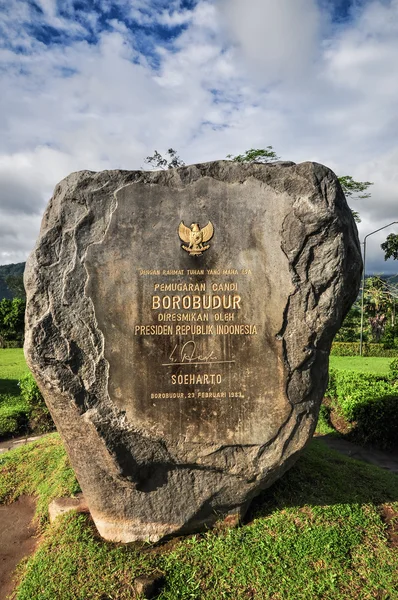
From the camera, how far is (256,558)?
3535 mm

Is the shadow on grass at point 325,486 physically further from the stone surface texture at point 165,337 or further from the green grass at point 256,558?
the stone surface texture at point 165,337

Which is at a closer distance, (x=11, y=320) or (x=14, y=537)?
(x=14, y=537)

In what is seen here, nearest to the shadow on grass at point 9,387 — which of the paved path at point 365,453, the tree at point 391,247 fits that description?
the paved path at point 365,453

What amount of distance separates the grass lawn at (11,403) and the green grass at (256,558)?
12.1 ft

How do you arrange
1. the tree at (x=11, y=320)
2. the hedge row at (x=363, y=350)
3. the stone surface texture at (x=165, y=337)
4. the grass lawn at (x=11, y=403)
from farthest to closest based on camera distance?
the tree at (x=11, y=320), the hedge row at (x=363, y=350), the grass lawn at (x=11, y=403), the stone surface texture at (x=165, y=337)

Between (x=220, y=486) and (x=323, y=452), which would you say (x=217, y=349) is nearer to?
(x=220, y=486)

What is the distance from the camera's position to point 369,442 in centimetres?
714

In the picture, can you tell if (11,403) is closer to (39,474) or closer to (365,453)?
(39,474)

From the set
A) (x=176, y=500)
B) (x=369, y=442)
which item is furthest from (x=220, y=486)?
(x=369, y=442)

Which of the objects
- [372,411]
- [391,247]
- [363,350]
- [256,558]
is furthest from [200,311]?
[391,247]
